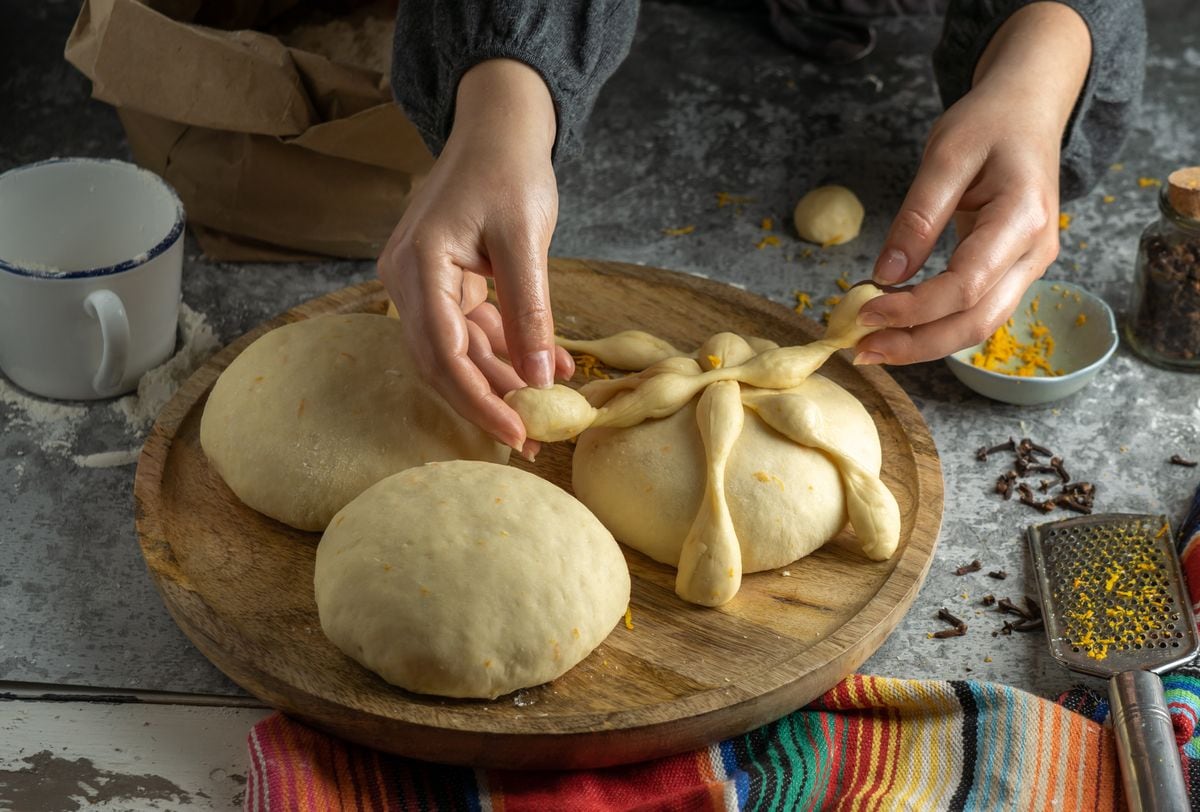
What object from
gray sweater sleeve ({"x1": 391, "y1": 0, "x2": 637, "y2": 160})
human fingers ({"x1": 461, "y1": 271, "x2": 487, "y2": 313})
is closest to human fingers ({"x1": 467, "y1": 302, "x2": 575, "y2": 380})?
human fingers ({"x1": 461, "y1": 271, "x2": 487, "y2": 313})

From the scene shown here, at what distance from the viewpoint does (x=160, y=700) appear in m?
1.38

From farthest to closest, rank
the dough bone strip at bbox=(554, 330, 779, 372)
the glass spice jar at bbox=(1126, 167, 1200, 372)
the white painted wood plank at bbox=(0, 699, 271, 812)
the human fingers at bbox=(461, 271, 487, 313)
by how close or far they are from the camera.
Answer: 1. the glass spice jar at bbox=(1126, 167, 1200, 372)
2. the dough bone strip at bbox=(554, 330, 779, 372)
3. the human fingers at bbox=(461, 271, 487, 313)
4. the white painted wood plank at bbox=(0, 699, 271, 812)

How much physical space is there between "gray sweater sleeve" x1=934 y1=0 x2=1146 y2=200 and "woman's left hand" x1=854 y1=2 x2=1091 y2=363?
10.0 inches

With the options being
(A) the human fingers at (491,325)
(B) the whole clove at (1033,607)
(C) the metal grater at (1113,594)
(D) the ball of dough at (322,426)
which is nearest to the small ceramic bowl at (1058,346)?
(C) the metal grater at (1113,594)

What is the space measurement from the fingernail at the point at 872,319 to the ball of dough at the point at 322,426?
0.44 meters

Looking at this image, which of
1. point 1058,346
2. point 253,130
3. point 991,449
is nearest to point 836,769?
point 991,449

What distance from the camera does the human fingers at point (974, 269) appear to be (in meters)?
1.39

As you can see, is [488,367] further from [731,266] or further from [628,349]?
[731,266]

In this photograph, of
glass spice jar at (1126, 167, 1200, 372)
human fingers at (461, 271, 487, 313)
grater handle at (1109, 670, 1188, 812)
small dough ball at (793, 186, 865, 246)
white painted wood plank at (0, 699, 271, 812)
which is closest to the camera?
grater handle at (1109, 670, 1188, 812)

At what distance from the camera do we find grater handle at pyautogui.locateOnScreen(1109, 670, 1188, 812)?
3.88 ft

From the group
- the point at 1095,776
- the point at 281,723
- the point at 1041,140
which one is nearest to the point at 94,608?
the point at 281,723

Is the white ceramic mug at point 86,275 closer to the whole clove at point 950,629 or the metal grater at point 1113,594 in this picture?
the whole clove at point 950,629

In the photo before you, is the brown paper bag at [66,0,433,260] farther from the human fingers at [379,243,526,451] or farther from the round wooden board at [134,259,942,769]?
the human fingers at [379,243,526,451]

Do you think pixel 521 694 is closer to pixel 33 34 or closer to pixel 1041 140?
pixel 1041 140
